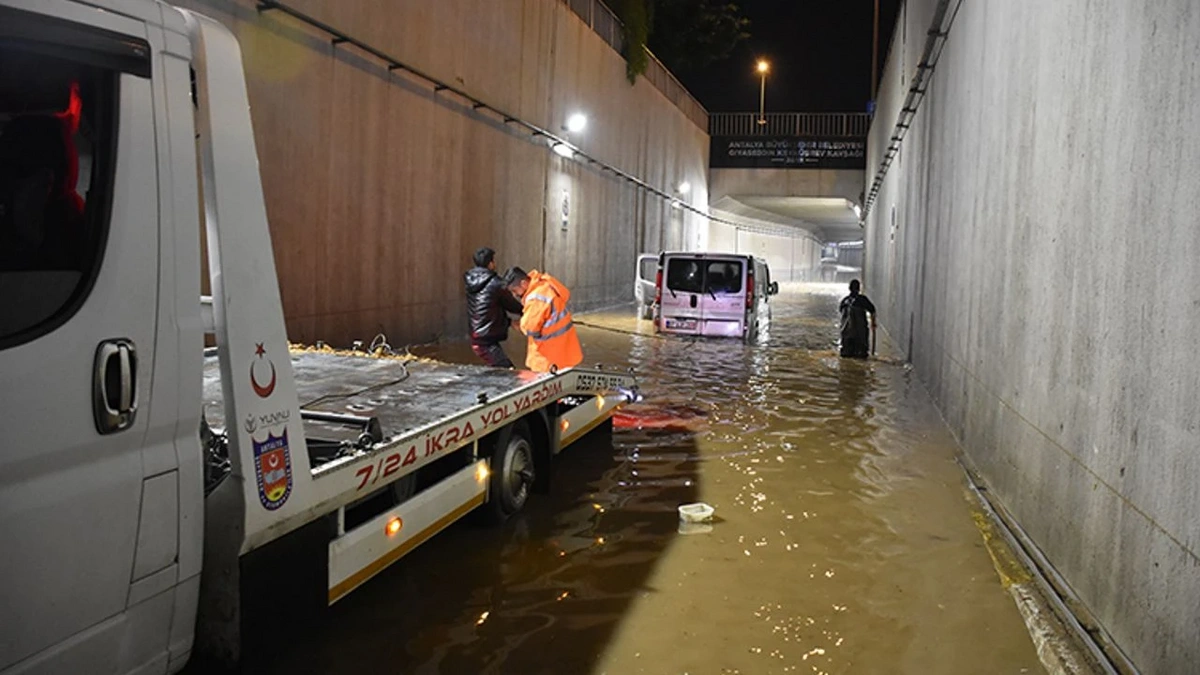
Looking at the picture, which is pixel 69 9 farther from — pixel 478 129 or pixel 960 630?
pixel 478 129

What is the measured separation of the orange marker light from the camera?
4.32m

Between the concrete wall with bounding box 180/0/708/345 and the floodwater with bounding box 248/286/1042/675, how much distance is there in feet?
20.1

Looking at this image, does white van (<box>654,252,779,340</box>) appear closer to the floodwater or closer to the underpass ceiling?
the floodwater

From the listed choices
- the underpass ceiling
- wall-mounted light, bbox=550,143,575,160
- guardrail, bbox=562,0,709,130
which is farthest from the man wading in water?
the underpass ceiling

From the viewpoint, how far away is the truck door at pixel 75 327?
2.55 m

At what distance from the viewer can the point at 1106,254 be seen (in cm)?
468

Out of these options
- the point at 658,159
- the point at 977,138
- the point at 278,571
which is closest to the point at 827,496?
the point at 977,138

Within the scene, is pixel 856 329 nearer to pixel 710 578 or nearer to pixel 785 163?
pixel 710 578

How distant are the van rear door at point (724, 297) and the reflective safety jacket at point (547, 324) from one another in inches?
400

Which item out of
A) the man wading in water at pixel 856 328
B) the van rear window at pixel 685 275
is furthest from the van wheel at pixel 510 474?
the van rear window at pixel 685 275

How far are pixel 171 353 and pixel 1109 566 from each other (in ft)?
13.1

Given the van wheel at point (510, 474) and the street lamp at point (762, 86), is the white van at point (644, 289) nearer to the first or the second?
the van wheel at point (510, 474)

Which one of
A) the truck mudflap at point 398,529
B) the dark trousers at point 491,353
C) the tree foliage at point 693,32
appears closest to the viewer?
the truck mudflap at point 398,529

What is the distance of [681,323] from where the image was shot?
19.3 meters
